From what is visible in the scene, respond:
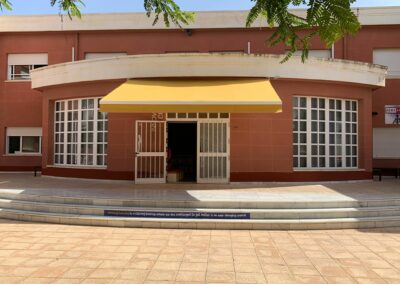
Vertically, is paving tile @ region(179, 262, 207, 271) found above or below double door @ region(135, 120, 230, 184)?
below

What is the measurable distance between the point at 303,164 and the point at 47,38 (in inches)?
607

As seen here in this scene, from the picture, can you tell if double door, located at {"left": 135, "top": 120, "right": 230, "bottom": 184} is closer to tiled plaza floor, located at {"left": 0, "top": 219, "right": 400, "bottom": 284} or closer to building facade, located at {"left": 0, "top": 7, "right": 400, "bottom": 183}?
building facade, located at {"left": 0, "top": 7, "right": 400, "bottom": 183}

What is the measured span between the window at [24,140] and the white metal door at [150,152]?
8853 millimetres

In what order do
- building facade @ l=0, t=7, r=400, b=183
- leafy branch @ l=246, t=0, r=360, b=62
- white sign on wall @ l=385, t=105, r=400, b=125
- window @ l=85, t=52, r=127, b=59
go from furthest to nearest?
window @ l=85, t=52, r=127, b=59
white sign on wall @ l=385, t=105, r=400, b=125
building facade @ l=0, t=7, r=400, b=183
leafy branch @ l=246, t=0, r=360, b=62

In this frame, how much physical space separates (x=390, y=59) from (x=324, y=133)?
7521mm

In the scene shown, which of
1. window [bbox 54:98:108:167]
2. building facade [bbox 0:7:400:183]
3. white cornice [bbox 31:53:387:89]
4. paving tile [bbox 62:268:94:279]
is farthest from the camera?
window [bbox 54:98:108:167]

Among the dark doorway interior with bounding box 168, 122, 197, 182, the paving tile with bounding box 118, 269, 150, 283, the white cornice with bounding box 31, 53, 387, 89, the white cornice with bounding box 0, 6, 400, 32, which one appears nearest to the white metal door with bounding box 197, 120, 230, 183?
the white cornice with bounding box 31, 53, 387, 89

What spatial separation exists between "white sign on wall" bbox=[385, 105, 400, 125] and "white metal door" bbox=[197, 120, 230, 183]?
989 cm

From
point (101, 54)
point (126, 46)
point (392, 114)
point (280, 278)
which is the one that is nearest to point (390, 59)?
point (392, 114)

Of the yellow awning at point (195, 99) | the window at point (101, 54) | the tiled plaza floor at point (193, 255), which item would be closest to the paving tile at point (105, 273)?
the tiled plaza floor at point (193, 255)

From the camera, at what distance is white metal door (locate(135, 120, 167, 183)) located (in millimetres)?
14461

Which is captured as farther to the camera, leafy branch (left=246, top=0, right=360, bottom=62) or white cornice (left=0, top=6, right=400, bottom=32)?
white cornice (left=0, top=6, right=400, bottom=32)

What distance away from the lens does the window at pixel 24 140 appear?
20.5m

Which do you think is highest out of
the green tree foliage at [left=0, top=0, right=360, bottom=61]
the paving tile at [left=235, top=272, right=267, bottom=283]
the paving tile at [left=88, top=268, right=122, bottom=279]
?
the green tree foliage at [left=0, top=0, right=360, bottom=61]
